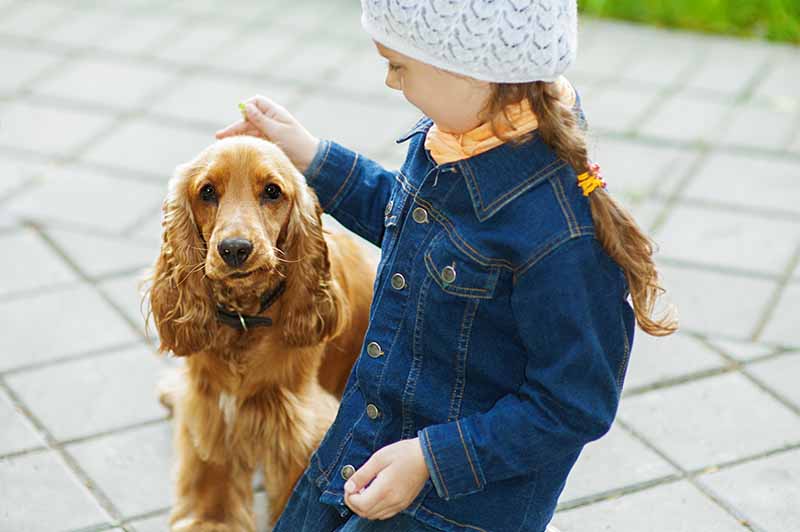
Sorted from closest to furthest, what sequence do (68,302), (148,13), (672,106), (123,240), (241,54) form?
(68,302) < (123,240) < (672,106) < (241,54) < (148,13)

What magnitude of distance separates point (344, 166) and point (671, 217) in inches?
79.8

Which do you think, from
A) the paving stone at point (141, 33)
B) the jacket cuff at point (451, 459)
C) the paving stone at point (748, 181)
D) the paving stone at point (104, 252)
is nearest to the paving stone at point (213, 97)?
the paving stone at point (141, 33)

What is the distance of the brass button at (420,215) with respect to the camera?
2.48m

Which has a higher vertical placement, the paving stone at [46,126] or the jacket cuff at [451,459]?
the jacket cuff at [451,459]

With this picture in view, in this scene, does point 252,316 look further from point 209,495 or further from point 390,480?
point 390,480

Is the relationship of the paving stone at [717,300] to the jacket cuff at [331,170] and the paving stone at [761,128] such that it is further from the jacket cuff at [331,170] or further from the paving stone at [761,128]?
the jacket cuff at [331,170]

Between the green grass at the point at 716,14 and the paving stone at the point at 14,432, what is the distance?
3.90m

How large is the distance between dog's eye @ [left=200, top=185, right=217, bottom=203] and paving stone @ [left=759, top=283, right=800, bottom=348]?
1957mm

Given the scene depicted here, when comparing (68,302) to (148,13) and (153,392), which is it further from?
(148,13)

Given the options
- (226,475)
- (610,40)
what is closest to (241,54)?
(610,40)

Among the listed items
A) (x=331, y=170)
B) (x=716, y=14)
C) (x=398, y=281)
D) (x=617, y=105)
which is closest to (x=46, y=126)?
(x=617, y=105)

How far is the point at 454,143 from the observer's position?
7.93ft

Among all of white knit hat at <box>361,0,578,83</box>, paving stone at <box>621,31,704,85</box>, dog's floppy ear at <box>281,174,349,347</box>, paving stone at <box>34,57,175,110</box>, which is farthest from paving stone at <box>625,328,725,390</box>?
paving stone at <box>34,57,175,110</box>

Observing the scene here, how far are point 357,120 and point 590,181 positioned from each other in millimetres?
3169
